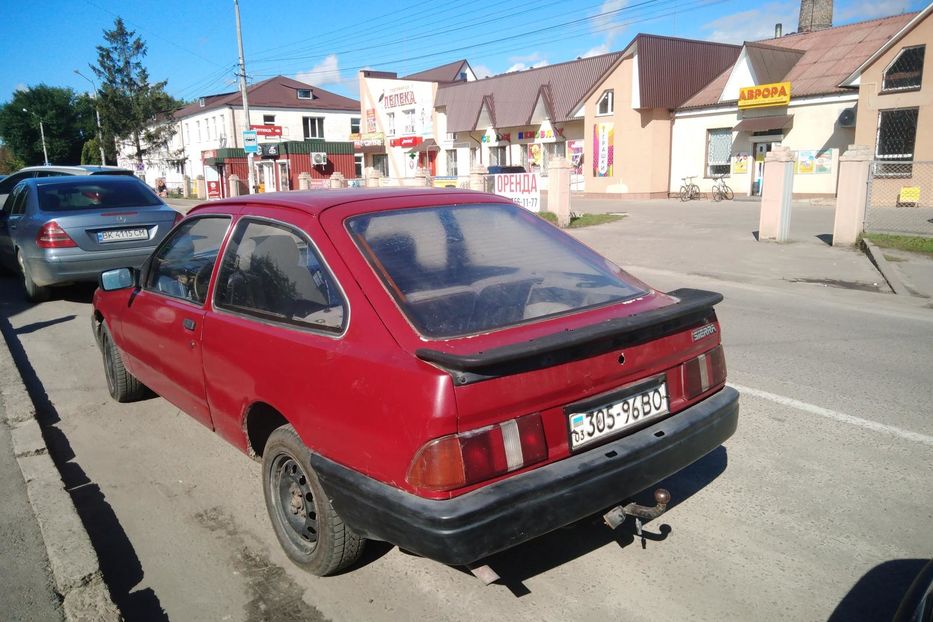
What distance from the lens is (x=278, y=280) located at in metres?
3.25

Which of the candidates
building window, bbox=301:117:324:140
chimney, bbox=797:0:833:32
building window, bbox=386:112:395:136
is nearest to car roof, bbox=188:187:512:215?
chimney, bbox=797:0:833:32

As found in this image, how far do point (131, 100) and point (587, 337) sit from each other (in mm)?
64545

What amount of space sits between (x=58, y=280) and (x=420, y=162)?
38.4 metres

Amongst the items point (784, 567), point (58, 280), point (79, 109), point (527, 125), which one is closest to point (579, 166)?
point (527, 125)

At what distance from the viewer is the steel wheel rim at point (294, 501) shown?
3.06 meters

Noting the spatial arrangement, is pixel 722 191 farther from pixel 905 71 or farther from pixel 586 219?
pixel 586 219

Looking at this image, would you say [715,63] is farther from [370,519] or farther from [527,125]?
[370,519]

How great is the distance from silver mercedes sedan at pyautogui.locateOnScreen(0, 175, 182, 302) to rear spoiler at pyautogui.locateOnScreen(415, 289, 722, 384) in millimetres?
7423

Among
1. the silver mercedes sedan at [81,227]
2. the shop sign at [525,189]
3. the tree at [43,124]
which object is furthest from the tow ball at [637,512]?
the tree at [43,124]

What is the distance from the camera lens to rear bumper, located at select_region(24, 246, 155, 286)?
869 cm

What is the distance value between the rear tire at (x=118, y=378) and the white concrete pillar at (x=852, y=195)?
13229 mm

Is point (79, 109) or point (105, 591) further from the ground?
point (79, 109)

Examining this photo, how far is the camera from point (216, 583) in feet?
10.0

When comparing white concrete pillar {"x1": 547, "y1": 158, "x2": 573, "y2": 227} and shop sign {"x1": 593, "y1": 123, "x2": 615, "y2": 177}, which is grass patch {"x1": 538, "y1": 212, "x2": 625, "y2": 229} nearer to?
white concrete pillar {"x1": 547, "y1": 158, "x2": 573, "y2": 227}
